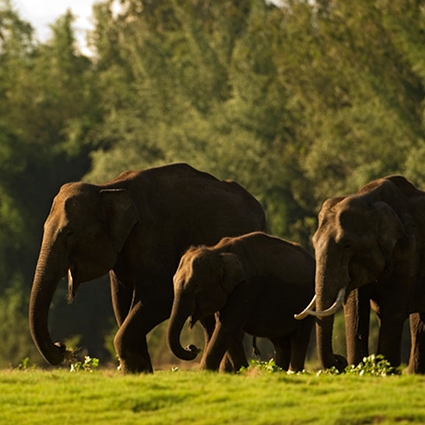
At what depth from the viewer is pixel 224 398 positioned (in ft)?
55.1

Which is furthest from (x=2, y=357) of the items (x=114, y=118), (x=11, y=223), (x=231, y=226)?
(x=231, y=226)

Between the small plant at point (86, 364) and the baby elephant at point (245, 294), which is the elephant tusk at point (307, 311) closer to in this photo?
the baby elephant at point (245, 294)

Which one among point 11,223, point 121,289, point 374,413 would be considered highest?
point 11,223

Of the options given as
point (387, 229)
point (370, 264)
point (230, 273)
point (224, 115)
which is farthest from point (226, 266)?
point (224, 115)

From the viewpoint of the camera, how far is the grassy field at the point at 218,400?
15.9 m

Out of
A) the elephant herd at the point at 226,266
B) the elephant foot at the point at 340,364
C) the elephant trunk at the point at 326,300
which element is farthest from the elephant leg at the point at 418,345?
the elephant trunk at the point at 326,300

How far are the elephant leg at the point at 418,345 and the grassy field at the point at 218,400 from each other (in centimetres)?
379

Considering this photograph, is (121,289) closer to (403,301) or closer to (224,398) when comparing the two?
(403,301)

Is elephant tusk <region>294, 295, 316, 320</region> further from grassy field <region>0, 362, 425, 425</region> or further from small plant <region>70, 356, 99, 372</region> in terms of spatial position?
small plant <region>70, 356, 99, 372</region>

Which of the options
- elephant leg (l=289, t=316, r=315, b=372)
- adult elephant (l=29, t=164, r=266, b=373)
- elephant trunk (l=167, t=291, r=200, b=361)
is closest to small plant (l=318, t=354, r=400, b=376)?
elephant trunk (l=167, t=291, r=200, b=361)

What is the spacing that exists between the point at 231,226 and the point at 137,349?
225 cm

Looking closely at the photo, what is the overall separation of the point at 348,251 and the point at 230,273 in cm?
139

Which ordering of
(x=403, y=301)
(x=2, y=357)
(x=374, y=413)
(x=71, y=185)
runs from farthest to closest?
1. (x=2, y=357)
2. (x=71, y=185)
3. (x=403, y=301)
4. (x=374, y=413)

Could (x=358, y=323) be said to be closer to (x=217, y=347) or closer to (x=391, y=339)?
(x=391, y=339)
